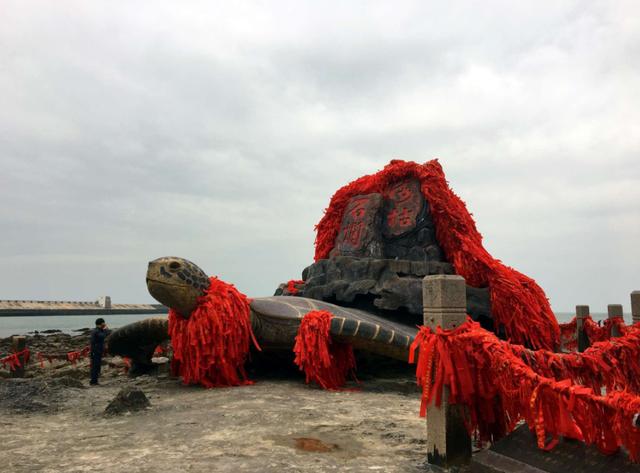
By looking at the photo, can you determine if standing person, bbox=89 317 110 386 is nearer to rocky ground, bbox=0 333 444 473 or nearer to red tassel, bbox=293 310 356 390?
rocky ground, bbox=0 333 444 473

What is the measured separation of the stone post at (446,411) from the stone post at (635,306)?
2119 mm

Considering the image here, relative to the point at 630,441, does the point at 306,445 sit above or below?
below

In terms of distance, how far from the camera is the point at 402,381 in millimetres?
7246

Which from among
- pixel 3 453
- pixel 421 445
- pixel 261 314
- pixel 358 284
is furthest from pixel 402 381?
pixel 3 453

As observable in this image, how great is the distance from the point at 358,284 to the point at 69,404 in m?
4.27

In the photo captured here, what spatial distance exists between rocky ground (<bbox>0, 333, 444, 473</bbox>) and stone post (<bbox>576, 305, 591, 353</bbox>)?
5.36 m

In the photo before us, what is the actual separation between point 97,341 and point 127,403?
3.24 metres

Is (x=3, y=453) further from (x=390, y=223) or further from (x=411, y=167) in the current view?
(x=411, y=167)

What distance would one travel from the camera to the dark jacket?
7.89m

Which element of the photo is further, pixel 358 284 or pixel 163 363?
pixel 163 363

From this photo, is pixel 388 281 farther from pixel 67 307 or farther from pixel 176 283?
pixel 67 307

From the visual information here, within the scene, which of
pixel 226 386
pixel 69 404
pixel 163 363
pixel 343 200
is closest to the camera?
pixel 69 404

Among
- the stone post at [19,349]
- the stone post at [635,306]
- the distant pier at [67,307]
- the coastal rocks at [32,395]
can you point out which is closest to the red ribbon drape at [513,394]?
the stone post at [635,306]

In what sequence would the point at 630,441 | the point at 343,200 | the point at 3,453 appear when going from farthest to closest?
1. the point at 343,200
2. the point at 3,453
3. the point at 630,441
